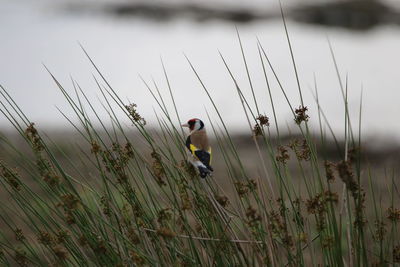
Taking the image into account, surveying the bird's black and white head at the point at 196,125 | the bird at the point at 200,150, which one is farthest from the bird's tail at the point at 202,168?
the bird's black and white head at the point at 196,125

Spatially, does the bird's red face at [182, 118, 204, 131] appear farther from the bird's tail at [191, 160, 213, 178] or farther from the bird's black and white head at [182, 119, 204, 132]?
the bird's tail at [191, 160, 213, 178]

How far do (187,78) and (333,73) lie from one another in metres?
2.31

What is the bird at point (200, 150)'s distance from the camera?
2.27 metres

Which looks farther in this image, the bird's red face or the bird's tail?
the bird's red face

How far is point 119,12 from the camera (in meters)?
14.8

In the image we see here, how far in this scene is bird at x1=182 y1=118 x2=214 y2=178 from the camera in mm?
2271

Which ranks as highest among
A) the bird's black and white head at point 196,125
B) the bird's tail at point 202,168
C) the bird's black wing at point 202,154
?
the bird's black and white head at point 196,125

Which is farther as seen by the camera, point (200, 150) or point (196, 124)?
point (196, 124)

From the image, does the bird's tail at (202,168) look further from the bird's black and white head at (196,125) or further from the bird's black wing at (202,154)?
the bird's black and white head at (196,125)

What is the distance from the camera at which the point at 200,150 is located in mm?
2375

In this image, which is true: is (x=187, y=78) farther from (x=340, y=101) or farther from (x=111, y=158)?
(x=111, y=158)

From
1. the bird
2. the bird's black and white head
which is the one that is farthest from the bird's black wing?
the bird's black and white head

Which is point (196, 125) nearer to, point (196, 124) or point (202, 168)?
point (196, 124)

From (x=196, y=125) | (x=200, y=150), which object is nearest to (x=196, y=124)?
(x=196, y=125)
